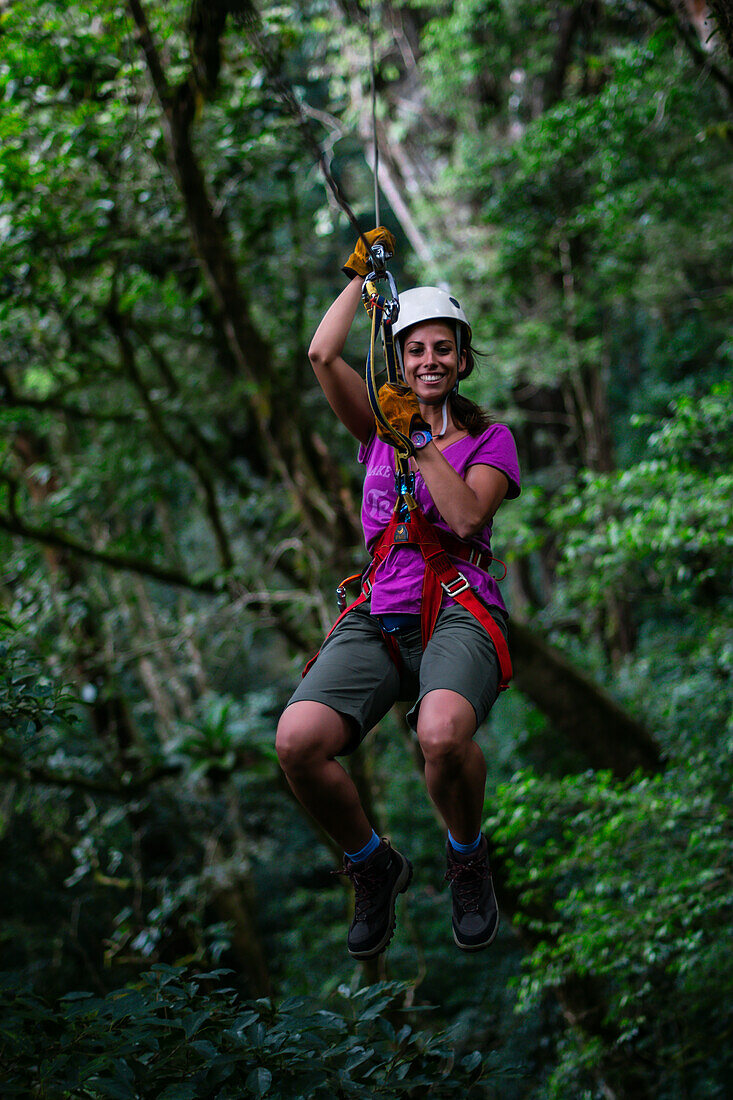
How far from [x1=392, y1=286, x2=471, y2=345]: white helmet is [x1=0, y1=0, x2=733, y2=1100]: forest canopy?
0.52 meters

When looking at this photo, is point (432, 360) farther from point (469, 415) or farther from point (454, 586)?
point (454, 586)

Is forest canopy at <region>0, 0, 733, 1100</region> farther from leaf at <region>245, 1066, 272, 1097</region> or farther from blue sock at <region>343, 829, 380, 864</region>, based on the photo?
blue sock at <region>343, 829, 380, 864</region>

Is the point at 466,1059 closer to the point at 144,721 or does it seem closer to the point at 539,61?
the point at 539,61

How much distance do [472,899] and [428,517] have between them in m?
1.04

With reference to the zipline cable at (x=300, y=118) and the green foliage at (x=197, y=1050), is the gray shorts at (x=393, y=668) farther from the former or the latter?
the zipline cable at (x=300, y=118)

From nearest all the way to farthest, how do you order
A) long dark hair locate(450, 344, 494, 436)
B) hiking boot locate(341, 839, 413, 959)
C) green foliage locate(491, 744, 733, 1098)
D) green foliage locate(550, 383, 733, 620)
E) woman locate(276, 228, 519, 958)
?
woman locate(276, 228, 519, 958) < hiking boot locate(341, 839, 413, 959) < long dark hair locate(450, 344, 494, 436) < green foliage locate(491, 744, 733, 1098) < green foliage locate(550, 383, 733, 620)

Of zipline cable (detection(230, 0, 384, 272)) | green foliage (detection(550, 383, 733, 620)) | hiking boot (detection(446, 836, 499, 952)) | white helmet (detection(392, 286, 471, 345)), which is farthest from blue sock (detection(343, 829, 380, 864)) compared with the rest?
green foliage (detection(550, 383, 733, 620))

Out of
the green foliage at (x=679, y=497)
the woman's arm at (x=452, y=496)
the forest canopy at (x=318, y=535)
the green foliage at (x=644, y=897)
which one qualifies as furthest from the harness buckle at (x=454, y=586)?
the green foliage at (x=679, y=497)

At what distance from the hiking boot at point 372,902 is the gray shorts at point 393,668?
33cm

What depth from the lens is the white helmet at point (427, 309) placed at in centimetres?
240

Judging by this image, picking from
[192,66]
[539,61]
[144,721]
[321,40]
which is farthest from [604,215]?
[144,721]

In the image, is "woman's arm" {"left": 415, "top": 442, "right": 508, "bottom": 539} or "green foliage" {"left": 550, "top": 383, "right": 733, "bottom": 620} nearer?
"woman's arm" {"left": 415, "top": 442, "right": 508, "bottom": 539}

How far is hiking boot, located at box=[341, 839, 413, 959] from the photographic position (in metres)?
2.20

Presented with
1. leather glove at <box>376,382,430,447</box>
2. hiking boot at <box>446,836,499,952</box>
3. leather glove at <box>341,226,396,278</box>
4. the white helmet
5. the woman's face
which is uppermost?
leather glove at <box>341,226,396,278</box>
